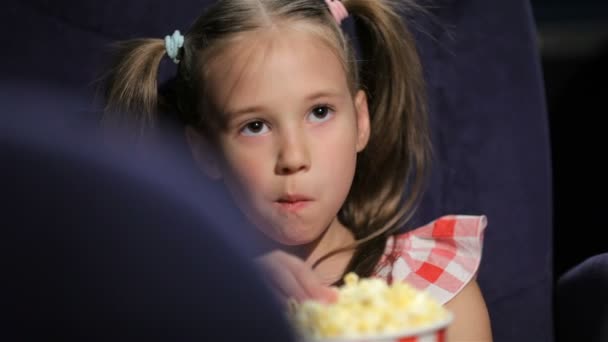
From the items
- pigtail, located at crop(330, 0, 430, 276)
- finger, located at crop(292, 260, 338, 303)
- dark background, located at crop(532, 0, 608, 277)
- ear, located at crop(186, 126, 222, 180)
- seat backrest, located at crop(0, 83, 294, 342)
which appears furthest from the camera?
dark background, located at crop(532, 0, 608, 277)

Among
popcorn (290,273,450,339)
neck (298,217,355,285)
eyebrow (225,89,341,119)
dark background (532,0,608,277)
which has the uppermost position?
eyebrow (225,89,341,119)

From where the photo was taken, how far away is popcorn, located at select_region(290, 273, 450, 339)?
628 millimetres

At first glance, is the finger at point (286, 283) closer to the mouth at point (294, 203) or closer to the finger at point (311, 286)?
the finger at point (311, 286)

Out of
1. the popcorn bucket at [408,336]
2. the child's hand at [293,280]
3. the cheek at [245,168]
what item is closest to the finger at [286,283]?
the child's hand at [293,280]

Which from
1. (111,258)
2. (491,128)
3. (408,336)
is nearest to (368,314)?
(408,336)

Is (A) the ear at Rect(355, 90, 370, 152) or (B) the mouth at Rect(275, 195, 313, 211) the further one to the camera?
(A) the ear at Rect(355, 90, 370, 152)

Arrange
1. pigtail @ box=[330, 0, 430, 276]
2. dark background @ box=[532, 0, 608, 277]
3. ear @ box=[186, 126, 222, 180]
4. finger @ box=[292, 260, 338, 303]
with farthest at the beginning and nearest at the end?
1. dark background @ box=[532, 0, 608, 277]
2. pigtail @ box=[330, 0, 430, 276]
3. ear @ box=[186, 126, 222, 180]
4. finger @ box=[292, 260, 338, 303]

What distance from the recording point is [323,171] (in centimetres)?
97

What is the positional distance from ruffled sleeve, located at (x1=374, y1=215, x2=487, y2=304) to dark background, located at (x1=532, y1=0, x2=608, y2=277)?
0.57 metres

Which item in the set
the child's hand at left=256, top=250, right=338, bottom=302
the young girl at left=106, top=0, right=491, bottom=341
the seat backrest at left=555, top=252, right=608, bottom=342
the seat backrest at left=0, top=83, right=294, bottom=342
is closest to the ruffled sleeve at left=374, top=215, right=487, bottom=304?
the young girl at left=106, top=0, right=491, bottom=341

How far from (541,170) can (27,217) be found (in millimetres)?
787

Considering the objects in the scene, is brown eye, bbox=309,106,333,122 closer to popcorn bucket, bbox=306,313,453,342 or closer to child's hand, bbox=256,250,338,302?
child's hand, bbox=256,250,338,302

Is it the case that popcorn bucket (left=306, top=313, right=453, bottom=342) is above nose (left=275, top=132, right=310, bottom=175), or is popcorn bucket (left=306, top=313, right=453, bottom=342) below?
below

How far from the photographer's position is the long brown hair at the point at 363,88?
1022 mm
